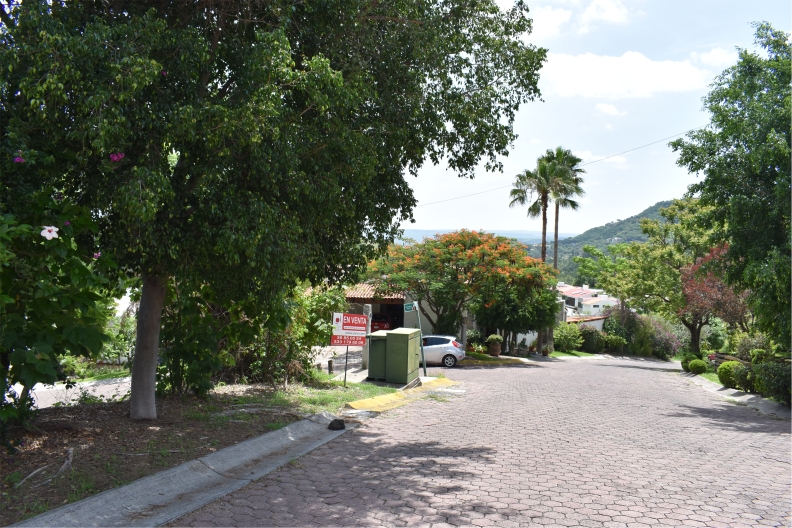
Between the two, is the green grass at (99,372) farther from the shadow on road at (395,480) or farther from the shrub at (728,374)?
the shrub at (728,374)

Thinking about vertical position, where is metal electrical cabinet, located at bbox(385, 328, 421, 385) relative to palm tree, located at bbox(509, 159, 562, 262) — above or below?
below

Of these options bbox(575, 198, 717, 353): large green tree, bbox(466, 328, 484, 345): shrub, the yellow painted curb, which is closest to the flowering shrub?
the yellow painted curb

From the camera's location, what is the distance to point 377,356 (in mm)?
17281

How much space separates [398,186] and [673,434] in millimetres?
6377

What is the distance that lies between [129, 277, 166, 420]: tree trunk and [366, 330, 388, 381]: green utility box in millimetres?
8578

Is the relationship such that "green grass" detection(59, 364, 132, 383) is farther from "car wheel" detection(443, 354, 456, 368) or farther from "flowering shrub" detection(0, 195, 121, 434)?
"car wheel" detection(443, 354, 456, 368)

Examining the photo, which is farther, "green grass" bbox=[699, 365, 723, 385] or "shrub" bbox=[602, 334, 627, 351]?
"shrub" bbox=[602, 334, 627, 351]

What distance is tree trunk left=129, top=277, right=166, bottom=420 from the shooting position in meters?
9.06

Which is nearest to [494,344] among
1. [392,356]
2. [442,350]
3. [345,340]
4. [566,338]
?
A: [442,350]

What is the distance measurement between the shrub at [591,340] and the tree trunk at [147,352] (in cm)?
4286

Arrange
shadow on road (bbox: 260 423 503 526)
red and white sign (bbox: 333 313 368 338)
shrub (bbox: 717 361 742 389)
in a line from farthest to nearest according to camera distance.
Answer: shrub (bbox: 717 361 742 389) < red and white sign (bbox: 333 313 368 338) < shadow on road (bbox: 260 423 503 526)

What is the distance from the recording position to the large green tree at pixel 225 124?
671 centimetres

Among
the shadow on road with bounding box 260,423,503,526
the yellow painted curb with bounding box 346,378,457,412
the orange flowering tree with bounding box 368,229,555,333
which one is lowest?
the yellow painted curb with bounding box 346,378,457,412

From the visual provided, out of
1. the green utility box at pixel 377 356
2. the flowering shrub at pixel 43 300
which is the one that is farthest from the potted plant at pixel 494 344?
the flowering shrub at pixel 43 300
